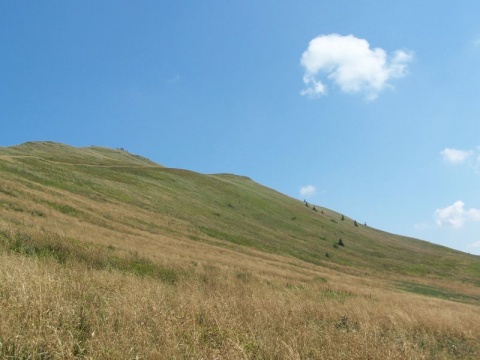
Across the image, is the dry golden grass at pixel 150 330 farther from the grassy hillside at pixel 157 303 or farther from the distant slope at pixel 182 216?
the distant slope at pixel 182 216

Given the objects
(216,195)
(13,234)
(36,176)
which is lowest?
(13,234)

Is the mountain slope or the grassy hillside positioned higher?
the mountain slope

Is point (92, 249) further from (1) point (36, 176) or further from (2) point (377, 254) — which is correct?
(2) point (377, 254)

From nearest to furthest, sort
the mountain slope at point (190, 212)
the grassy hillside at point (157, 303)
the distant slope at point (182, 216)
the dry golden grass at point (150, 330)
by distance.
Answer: the dry golden grass at point (150, 330) < the grassy hillside at point (157, 303) < the distant slope at point (182, 216) < the mountain slope at point (190, 212)

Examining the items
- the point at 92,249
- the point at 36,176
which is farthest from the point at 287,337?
the point at 36,176

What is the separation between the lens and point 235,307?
8.40 m

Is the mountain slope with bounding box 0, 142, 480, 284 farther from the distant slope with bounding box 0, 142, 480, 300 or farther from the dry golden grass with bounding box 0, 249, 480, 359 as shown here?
the dry golden grass with bounding box 0, 249, 480, 359

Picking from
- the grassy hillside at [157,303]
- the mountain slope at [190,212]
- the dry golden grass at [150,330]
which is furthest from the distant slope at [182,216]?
the dry golden grass at [150,330]

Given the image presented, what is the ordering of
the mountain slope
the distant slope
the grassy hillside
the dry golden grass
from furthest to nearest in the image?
the mountain slope < the distant slope < the grassy hillside < the dry golden grass

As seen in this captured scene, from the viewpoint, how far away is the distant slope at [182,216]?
2877cm

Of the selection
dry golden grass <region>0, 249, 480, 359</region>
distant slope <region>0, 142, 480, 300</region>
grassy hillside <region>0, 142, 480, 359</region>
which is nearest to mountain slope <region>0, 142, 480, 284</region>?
distant slope <region>0, 142, 480, 300</region>

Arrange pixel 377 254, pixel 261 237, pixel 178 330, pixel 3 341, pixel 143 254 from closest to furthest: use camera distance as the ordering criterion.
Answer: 1. pixel 3 341
2. pixel 178 330
3. pixel 143 254
4. pixel 261 237
5. pixel 377 254

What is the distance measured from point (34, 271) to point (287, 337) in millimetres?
5457

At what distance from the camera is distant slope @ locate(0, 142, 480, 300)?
28766mm
